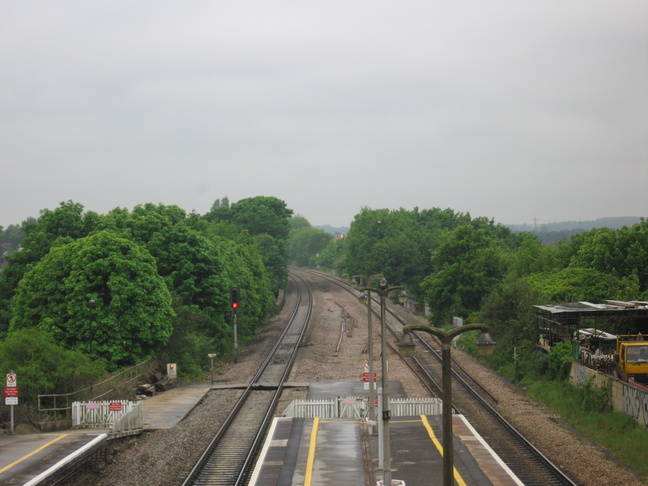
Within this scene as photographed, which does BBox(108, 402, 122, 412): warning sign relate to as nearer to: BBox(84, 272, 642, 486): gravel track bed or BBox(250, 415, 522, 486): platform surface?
BBox(84, 272, 642, 486): gravel track bed

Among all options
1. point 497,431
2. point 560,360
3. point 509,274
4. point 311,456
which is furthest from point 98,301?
point 509,274

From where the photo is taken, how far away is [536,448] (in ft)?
78.5

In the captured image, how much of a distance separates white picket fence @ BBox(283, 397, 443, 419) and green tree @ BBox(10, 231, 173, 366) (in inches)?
436

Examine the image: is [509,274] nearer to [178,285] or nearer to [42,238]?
[178,285]

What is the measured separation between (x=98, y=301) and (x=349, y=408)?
567 inches

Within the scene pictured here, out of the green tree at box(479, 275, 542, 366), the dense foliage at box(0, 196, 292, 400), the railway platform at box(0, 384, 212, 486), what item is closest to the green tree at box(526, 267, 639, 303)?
the green tree at box(479, 275, 542, 366)

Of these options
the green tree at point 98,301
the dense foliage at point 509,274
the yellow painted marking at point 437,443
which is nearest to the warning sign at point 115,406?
the green tree at point 98,301

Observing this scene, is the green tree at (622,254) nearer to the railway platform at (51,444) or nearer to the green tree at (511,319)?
the green tree at (511,319)

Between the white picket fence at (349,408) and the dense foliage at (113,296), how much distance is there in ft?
29.7

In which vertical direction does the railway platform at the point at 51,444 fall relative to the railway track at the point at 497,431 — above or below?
above

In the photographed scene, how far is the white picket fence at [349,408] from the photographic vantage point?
93.2 feet

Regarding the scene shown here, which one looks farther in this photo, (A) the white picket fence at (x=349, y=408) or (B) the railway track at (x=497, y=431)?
(A) the white picket fence at (x=349, y=408)

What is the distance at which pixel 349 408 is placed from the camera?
28.8 m

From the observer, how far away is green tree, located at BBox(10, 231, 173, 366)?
3447 centimetres
